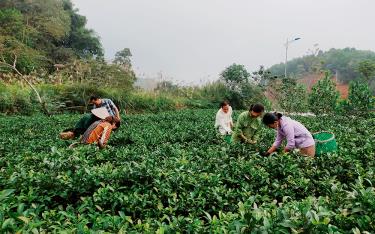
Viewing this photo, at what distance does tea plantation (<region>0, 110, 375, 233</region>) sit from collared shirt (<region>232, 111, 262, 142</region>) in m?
1.33

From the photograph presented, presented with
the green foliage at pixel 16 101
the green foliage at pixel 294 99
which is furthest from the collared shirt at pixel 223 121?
the green foliage at pixel 16 101

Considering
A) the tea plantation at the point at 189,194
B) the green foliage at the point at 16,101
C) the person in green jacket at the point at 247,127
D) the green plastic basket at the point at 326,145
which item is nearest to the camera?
the tea plantation at the point at 189,194

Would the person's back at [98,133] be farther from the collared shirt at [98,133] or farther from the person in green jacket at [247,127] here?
the person in green jacket at [247,127]

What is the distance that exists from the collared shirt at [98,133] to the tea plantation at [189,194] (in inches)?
45.1

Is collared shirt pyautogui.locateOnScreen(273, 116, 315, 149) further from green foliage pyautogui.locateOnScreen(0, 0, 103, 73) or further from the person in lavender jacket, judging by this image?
green foliage pyautogui.locateOnScreen(0, 0, 103, 73)

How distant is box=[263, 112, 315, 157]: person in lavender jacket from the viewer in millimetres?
5289

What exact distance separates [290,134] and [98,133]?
3.45 metres

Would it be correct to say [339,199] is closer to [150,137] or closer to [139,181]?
[139,181]

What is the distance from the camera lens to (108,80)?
21.5m

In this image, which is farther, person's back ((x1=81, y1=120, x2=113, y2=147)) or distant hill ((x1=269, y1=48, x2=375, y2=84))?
distant hill ((x1=269, y1=48, x2=375, y2=84))

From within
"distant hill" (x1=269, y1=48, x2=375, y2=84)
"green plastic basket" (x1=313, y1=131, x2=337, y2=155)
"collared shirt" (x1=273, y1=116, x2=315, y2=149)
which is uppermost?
"distant hill" (x1=269, y1=48, x2=375, y2=84)

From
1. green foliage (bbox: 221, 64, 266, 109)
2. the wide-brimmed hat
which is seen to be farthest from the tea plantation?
green foliage (bbox: 221, 64, 266, 109)

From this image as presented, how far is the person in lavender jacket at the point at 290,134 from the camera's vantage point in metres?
5.29

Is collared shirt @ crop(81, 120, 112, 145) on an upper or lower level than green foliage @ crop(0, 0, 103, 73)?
lower
